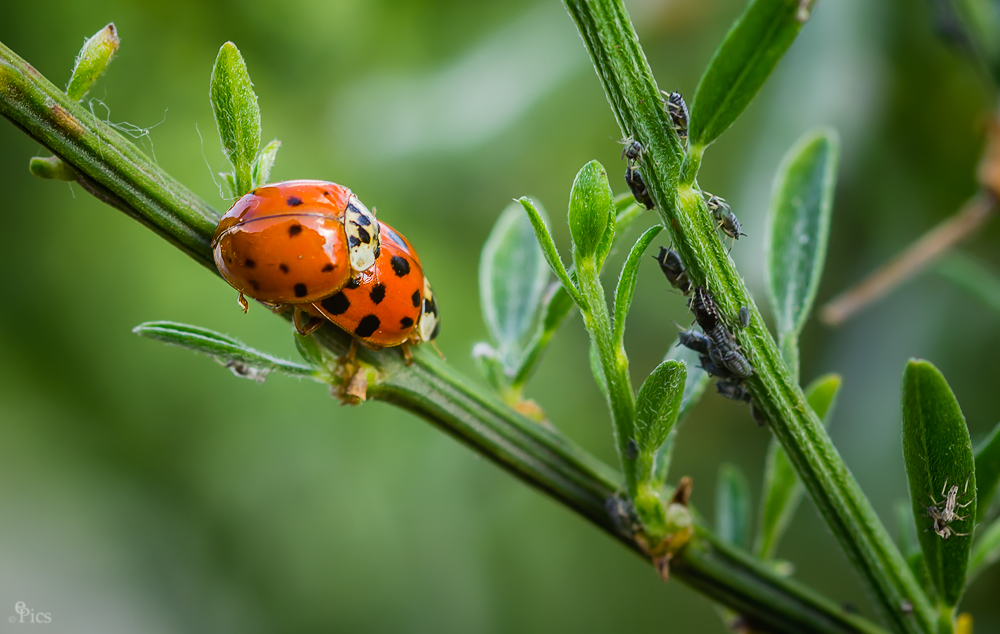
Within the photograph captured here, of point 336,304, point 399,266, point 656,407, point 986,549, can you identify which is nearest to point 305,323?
point 336,304

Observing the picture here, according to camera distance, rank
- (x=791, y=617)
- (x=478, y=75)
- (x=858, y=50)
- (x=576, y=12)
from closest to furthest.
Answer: (x=576, y=12) < (x=791, y=617) < (x=858, y=50) < (x=478, y=75)

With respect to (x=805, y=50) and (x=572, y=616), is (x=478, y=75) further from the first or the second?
(x=572, y=616)

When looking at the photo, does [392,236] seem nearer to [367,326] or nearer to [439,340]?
[367,326]

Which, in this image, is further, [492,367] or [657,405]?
[492,367]

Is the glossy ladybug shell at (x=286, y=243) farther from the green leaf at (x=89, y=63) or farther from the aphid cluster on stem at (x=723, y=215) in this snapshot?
the aphid cluster on stem at (x=723, y=215)

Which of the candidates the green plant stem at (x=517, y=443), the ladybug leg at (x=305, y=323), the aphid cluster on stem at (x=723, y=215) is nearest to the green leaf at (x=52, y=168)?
the green plant stem at (x=517, y=443)

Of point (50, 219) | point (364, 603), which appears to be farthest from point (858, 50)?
point (50, 219)
